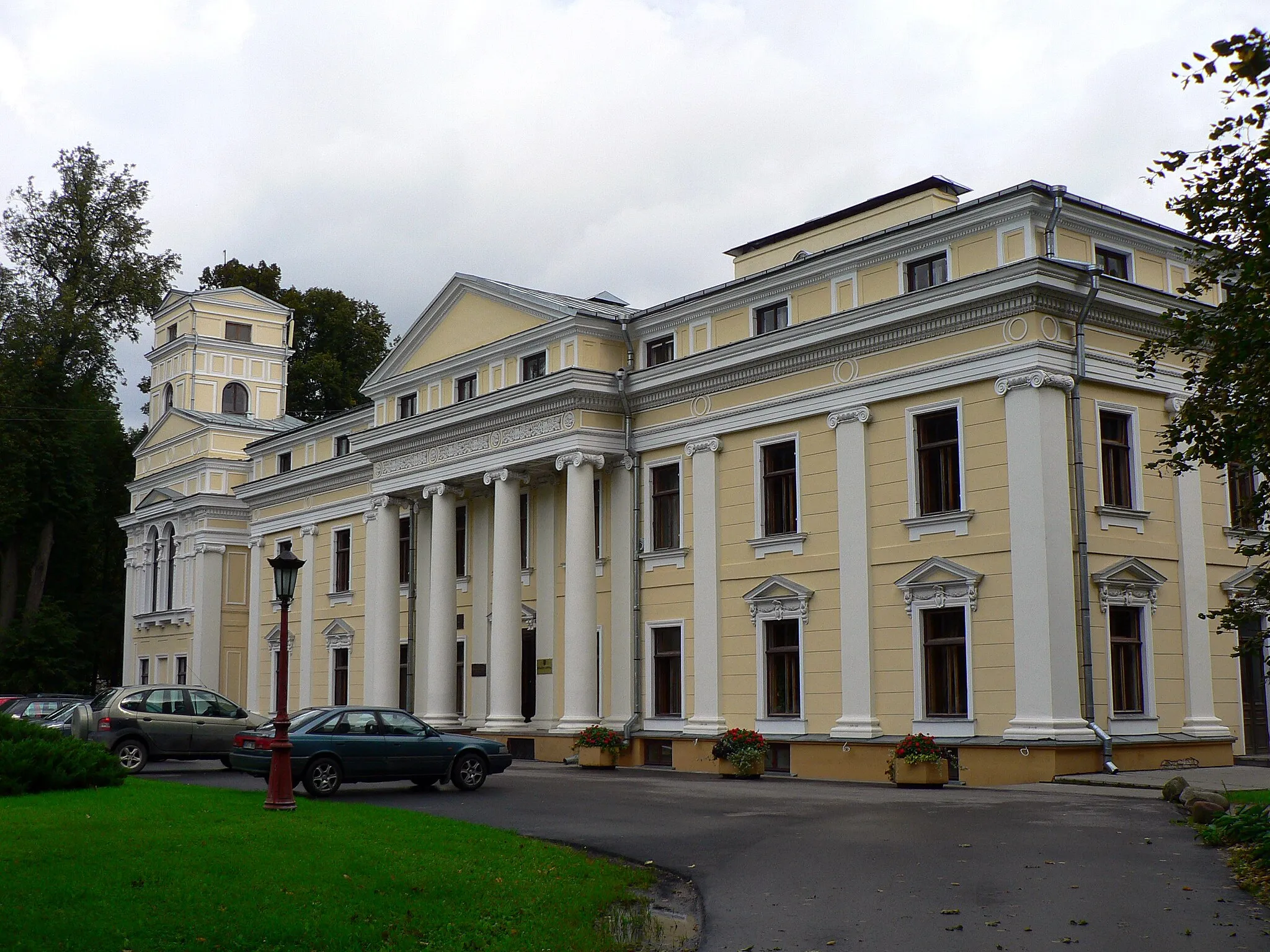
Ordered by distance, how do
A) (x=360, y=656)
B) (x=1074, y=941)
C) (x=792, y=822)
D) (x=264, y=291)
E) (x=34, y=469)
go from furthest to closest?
(x=264, y=291) < (x=34, y=469) < (x=360, y=656) < (x=792, y=822) < (x=1074, y=941)

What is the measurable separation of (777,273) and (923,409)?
4.62 m

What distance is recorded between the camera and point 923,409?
78.5 feet

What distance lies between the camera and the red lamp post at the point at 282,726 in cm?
1588

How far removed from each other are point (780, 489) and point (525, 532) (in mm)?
9505

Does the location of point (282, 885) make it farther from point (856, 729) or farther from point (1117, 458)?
point (1117, 458)

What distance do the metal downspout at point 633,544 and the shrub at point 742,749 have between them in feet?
12.3

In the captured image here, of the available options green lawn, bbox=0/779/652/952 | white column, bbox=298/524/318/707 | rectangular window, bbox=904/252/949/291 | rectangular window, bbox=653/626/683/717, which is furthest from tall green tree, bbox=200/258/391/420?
green lawn, bbox=0/779/652/952

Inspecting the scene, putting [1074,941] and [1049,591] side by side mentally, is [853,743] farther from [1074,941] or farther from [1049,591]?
[1074,941]

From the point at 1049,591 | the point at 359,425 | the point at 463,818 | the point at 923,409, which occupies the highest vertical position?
the point at 359,425

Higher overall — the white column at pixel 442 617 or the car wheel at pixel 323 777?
the white column at pixel 442 617

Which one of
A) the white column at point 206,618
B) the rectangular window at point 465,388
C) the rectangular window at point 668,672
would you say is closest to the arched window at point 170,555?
the white column at point 206,618

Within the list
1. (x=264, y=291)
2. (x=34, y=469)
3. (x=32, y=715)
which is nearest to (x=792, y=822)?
(x=32, y=715)

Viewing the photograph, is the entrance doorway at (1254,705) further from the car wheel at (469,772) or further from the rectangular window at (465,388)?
the rectangular window at (465,388)

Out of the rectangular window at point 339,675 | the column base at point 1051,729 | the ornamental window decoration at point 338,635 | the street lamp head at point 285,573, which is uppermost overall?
the street lamp head at point 285,573
